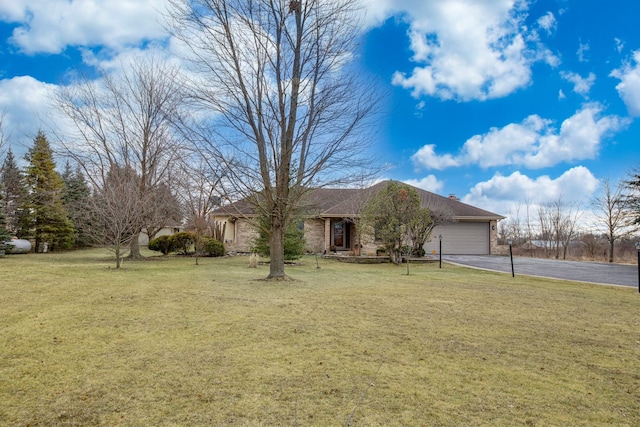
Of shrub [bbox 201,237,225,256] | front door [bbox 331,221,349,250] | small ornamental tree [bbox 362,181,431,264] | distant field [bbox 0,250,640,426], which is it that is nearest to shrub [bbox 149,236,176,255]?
shrub [bbox 201,237,225,256]

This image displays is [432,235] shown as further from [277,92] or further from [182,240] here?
[277,92]

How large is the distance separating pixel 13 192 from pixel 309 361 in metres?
28.9

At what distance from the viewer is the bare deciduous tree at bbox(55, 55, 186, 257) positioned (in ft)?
60.8

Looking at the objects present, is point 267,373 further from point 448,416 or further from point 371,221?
point 371,221

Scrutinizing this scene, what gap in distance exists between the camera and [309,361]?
13.1ft

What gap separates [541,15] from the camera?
13070 mm

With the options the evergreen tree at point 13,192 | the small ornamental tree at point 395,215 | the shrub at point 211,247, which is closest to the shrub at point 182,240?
the shrub at point 211,247

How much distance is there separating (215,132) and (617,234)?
78.0 feet

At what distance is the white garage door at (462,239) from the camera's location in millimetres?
25344

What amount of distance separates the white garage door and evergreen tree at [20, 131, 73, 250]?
23141mm

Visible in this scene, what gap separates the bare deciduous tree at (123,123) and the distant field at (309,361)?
12.2 m

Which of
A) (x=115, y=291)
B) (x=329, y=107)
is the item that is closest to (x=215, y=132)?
(x=329, y=107)

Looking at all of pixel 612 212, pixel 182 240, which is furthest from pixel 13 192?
pixel 612 212

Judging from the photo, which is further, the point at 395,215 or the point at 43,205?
the point at 43,205
